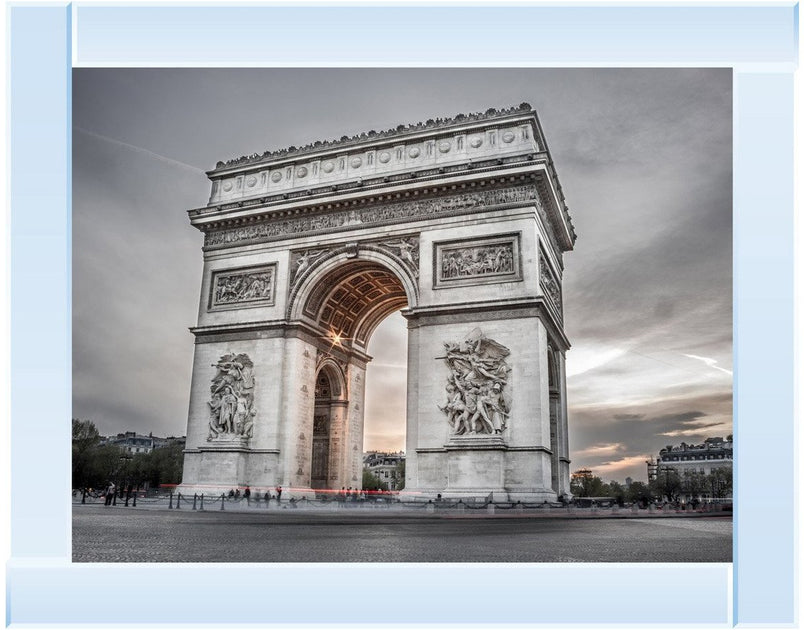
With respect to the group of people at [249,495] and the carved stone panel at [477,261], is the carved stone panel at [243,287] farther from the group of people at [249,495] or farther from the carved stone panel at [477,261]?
the group of people at [249,495]

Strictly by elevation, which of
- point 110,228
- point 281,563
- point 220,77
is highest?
point 220,77

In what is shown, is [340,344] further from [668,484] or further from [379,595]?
[379,595]

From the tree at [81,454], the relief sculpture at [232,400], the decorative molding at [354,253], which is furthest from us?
the tree at [81,454]

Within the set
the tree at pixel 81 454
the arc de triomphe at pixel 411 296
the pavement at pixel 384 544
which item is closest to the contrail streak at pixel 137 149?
the pavement at pixel 384 544
